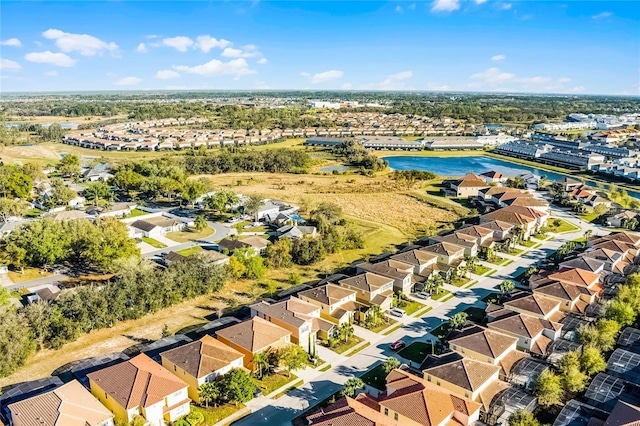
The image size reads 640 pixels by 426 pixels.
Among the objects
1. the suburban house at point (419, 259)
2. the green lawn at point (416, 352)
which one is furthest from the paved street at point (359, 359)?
the suburban house at point (419, 259)

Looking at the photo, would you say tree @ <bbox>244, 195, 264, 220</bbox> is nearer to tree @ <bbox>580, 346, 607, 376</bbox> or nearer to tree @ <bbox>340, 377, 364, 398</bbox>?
tree @ <bbox>340, 377, 364, 398</bbox>

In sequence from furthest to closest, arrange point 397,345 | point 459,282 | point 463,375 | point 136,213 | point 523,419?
point 136,213 < point 459,282 < point 397,345 < point 463,375 < point 523,419

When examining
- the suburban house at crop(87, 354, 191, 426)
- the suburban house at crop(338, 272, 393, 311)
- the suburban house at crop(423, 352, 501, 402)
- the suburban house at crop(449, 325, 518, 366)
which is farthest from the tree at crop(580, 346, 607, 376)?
the suburban house at crop(87, 354, 191, 426)

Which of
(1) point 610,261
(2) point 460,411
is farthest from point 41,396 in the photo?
(1) point 610,261

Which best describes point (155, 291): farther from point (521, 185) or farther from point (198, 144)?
point (198, 144)

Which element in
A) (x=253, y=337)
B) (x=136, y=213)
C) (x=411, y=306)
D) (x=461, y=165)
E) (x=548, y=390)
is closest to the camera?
(x=548, y=390)

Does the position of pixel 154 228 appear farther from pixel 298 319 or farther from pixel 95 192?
pixel 298 319

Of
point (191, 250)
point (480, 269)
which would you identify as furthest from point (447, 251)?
point (191, 250)

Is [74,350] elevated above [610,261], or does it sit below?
below
